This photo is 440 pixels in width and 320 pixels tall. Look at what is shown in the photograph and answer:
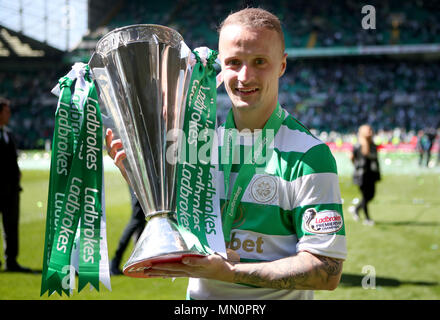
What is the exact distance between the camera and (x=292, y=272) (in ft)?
4.97

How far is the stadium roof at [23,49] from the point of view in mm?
32781

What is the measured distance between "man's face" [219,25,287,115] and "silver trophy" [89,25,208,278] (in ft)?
0.52

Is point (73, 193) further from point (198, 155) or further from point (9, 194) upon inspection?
point (9, 194)

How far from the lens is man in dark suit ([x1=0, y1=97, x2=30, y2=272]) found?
608 cm

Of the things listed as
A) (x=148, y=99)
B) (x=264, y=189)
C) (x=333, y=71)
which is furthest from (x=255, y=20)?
(x=333, y=71)

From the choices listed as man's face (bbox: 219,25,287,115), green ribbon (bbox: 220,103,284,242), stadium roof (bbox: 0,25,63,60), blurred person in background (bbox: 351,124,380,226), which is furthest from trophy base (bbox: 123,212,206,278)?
stadium roof (bbox: 0,25,63,60)

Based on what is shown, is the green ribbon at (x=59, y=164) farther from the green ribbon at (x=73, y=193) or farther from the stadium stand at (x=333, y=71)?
the stadium stand at (x=333, y=71)

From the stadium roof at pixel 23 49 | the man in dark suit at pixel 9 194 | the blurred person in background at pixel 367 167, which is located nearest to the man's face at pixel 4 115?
the man in dark suit at pixel 9 194

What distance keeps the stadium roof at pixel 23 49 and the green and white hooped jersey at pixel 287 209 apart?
1331 inches

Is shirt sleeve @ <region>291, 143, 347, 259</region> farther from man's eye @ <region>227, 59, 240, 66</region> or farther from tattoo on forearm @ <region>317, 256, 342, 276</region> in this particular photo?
man's eye @ <region>227, 59, 240, 66</region>

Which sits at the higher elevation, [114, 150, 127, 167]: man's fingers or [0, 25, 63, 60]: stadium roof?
[0, 25, 63, 60]: stadium roof

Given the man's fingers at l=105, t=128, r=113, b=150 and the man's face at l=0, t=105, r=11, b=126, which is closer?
the man's fingers at l=105, t=128, r=113, b=150
